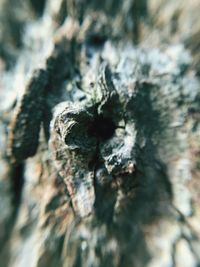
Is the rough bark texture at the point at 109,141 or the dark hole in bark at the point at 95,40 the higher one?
the dark hole in bark at the point at 95,40

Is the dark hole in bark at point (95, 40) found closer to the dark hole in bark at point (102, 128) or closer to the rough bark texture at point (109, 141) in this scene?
the rough bark texture at point (109, 141)

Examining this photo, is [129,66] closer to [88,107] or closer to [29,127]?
[88,107]

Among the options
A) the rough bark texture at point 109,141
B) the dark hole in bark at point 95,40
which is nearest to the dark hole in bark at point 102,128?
the rough bark texture at point 109,141

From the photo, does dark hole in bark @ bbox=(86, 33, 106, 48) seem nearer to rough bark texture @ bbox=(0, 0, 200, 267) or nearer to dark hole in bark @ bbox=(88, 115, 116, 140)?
rough bark texture @ bbox=(0, 0, 200, 267)

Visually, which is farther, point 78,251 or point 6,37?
point 6,37

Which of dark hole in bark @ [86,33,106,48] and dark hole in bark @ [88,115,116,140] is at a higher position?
dark hole in bark @ [86,33,106,48]

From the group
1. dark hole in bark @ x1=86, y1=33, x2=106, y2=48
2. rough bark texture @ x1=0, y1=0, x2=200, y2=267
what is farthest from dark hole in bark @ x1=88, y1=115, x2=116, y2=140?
dark hole in bark @ x1=86, y1=33, x2=106, y2=48

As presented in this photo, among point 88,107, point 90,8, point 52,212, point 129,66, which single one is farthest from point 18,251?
point 90,8
